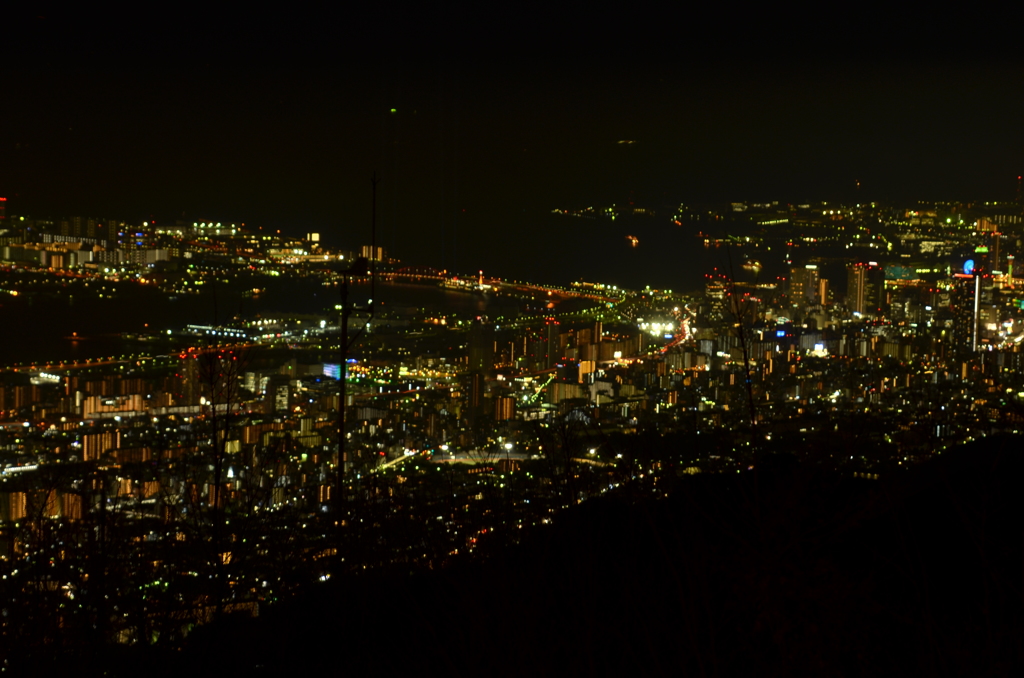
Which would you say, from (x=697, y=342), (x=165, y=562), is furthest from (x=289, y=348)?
(x=165, y=562)

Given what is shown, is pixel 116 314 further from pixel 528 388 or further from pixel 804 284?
pixel 804 284

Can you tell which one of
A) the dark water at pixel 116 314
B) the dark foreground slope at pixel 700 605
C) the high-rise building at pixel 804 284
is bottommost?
the dark foreground slope at pixel 700 605

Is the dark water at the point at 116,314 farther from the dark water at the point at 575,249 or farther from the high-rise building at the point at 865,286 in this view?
the dark water at the point at 575,249

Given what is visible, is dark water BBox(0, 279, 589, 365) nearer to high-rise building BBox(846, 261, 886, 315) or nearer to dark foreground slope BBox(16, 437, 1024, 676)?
high-rise building BBox(846, 261, 886, 315)

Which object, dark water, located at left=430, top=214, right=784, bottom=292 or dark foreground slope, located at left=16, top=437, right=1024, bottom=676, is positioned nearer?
dark foreground slope, located at left=16, top=437, right=1024, bottom=676

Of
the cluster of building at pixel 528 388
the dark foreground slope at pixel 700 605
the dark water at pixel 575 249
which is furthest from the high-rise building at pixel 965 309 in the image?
the dark foreground slope at pixel 700 605

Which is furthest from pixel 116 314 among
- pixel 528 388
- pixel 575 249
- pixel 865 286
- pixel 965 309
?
pixel 575 249

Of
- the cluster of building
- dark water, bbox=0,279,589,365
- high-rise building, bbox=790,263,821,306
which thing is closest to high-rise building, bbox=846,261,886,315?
the cluster of building
